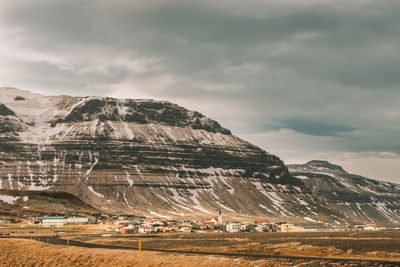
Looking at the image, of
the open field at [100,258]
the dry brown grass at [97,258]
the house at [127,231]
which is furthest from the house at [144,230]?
the dry brown grass at [97,258]

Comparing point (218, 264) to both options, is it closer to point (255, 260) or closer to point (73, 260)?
point (255, 260)

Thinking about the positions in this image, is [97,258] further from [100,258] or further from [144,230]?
[144,230]

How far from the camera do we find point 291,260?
159 ft

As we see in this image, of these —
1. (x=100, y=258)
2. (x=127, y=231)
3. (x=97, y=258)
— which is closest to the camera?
(x=100, y=258)

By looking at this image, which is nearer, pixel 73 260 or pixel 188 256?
pixel 188 256

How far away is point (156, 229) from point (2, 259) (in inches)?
5235

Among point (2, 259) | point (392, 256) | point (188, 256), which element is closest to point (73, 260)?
point (2, 259)

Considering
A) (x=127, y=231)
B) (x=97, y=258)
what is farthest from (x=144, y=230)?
(x=97, y=258)

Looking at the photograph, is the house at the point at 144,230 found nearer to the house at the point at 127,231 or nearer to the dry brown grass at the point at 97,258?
the house at the point at 127,231

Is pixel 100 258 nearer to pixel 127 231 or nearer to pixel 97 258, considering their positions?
pixel 97 258

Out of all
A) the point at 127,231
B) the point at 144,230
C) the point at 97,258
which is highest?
the point at 97,258

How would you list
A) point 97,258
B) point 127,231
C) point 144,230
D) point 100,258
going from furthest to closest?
point 144,230 < point 127,231 < point 97,258 < point 100,258

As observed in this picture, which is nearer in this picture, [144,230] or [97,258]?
[97,258]

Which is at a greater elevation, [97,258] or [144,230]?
[97,258]
